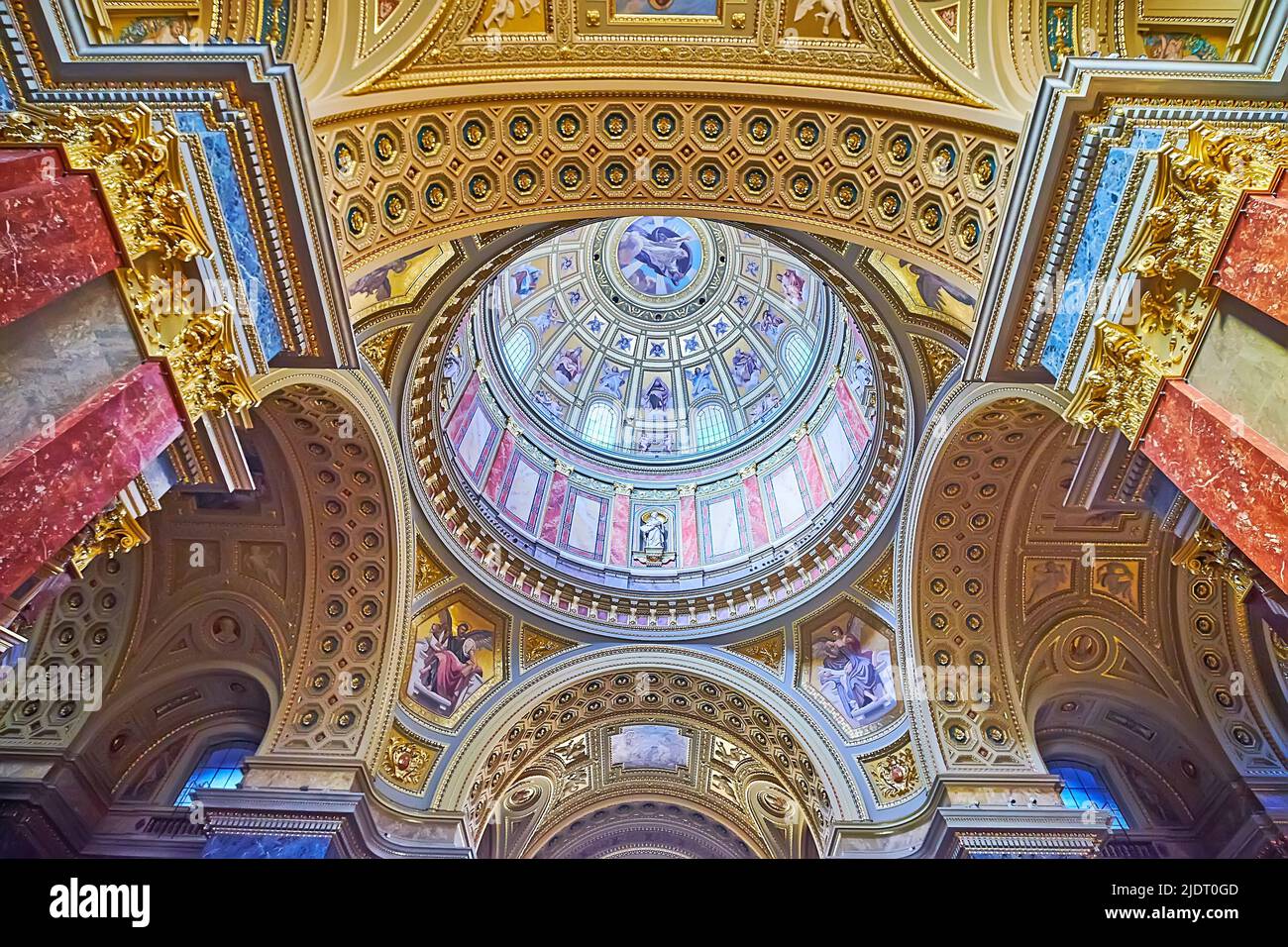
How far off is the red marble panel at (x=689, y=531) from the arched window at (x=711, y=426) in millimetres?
2096

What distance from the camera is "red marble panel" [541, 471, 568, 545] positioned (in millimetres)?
18594

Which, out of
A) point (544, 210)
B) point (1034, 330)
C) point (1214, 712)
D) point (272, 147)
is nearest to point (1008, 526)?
point (1214, 712)

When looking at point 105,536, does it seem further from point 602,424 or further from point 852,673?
point 602,424

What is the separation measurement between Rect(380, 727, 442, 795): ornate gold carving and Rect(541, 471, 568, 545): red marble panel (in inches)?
237

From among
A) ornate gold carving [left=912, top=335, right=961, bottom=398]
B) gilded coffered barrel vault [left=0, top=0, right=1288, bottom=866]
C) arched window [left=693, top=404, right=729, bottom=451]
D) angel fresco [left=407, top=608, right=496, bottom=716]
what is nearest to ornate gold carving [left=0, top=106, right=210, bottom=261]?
gilded coffered barrel vault [left=0, top=0, right=1288, bottom=866]

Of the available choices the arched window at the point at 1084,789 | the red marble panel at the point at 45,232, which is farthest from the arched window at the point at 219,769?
the arched window at the point at 1084,789

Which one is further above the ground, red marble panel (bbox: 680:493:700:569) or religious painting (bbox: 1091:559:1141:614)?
red marble panel (bbox: 680:493:700:569)

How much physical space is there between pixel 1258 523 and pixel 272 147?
26.9 feet

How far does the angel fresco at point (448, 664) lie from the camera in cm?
1429

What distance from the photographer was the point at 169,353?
18.4 ft

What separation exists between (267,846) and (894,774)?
10588 millimetres

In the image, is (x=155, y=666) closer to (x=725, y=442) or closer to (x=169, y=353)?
(x=169, y=353)

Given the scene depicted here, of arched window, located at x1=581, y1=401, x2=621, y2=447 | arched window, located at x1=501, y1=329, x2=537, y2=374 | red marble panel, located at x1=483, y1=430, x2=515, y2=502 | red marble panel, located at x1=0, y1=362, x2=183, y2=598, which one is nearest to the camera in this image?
red marble panel, located at x1=0, y1=362, x2=183, y2=598

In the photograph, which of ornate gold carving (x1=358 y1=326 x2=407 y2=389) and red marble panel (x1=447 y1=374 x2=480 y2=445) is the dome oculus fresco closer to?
red marble panel (x1=447 y1=374 x2=480 y2=445)
